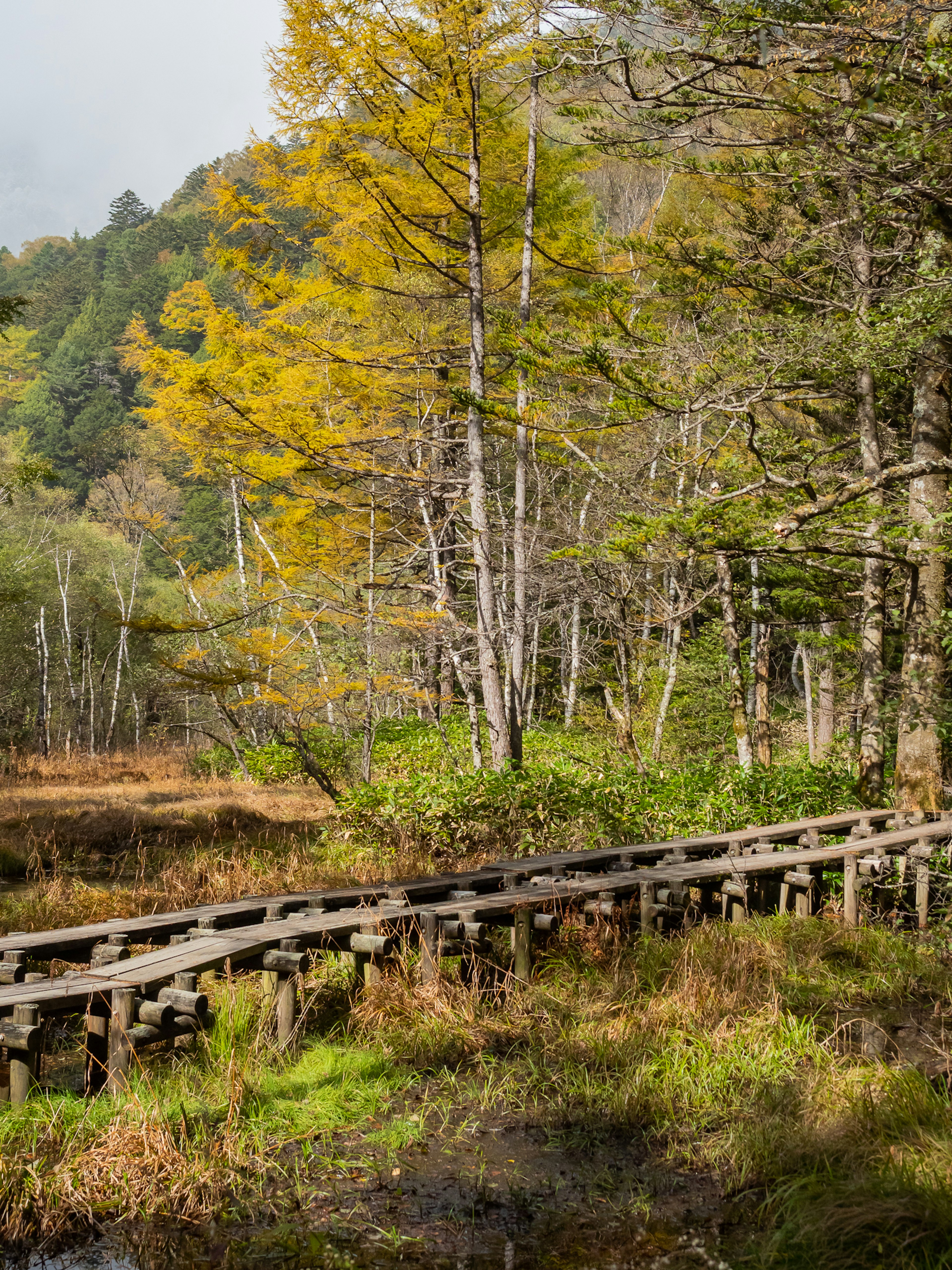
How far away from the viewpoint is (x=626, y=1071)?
425 centimetres

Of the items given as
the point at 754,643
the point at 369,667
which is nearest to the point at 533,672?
the point at 754,643

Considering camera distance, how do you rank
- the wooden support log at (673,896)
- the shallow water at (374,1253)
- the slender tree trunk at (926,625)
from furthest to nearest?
the slender tree trunk at (926,625) < the wooden support log at (673,896) < the shallow water at (374,1253)

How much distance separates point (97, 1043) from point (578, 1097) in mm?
2094

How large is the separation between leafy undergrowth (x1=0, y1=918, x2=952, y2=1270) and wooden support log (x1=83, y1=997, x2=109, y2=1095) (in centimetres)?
26

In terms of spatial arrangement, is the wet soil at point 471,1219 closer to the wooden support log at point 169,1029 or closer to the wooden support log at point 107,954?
the wooden support log at point 169,1029

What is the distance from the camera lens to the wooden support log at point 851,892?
6.91 metres

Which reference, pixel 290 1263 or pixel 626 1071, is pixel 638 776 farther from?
pixel 290 1263

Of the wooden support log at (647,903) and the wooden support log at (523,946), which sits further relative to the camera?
the wooden support log at (647,903)

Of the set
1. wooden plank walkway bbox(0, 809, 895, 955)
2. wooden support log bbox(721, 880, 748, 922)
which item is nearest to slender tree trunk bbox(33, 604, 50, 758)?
wooden plank walkway bbox(0, 809, 895, 955)

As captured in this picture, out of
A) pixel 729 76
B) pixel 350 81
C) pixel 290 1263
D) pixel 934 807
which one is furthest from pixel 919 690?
pixel 350 81

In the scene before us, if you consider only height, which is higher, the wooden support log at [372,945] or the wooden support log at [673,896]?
the wooden support log at [372,945]

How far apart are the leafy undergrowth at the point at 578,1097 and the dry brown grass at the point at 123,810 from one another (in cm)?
528

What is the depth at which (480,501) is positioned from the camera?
11.0 meters

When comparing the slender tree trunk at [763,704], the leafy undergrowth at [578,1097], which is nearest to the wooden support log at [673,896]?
the leafy undergrowth at [578,1097]
